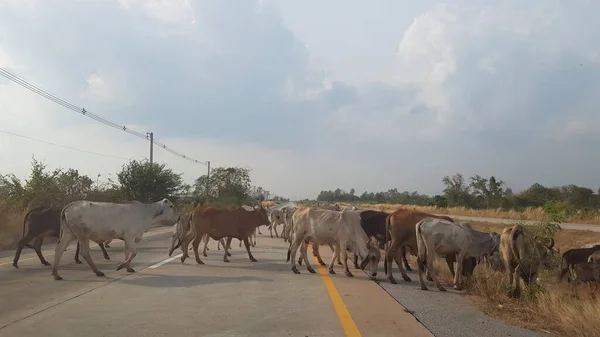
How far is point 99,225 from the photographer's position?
11680 millimetres

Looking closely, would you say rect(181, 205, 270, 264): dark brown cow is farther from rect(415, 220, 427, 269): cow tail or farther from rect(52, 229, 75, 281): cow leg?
rect(415, 220, 427, 269): cow tail

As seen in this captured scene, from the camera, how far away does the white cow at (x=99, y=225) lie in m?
11.4

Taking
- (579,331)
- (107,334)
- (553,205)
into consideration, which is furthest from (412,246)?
(107,334)

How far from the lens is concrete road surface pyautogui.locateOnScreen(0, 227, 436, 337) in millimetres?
6496

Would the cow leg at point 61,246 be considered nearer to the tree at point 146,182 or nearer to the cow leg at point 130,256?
the cow leg at point 130,256

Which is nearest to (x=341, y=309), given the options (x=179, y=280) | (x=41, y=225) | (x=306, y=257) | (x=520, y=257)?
(x=520, y=257)

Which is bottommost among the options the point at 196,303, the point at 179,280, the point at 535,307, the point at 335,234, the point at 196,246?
the point at 535,307

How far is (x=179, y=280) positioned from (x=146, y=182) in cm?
3072

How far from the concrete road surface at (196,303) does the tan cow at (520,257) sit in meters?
2.15

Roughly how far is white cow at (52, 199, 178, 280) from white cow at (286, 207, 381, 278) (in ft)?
13.1

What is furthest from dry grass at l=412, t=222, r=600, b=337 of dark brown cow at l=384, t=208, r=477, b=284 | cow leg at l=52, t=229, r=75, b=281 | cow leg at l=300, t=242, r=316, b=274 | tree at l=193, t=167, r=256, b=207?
tree at l=193, t=167, r=256, b=207

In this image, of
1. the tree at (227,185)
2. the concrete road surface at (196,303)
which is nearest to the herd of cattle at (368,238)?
the concrete road surface at (196,303)

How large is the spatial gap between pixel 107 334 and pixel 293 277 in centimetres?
560

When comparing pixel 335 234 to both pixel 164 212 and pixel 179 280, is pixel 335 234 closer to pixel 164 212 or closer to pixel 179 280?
pixel 179 280
